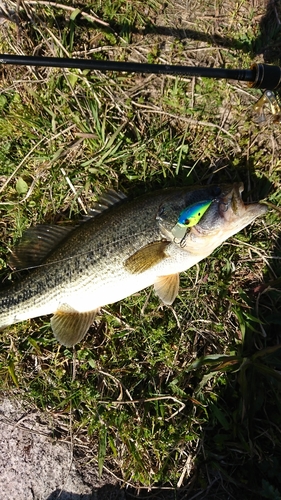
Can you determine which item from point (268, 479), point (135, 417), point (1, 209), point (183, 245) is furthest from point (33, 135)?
point (268, 479)

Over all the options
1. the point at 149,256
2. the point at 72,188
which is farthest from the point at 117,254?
the point at 72,188

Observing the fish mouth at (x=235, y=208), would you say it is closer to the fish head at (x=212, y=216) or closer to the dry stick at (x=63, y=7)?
the fish head at (x=212, y=216)

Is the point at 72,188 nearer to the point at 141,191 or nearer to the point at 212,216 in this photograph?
the point at 141,191

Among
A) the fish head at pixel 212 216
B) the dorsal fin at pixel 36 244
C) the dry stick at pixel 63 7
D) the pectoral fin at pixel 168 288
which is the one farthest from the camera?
the dry stick at pixel 63 7

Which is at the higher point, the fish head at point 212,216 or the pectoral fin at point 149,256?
the fish head at point 212,216

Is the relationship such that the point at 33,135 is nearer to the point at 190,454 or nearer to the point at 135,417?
the point at 135,417

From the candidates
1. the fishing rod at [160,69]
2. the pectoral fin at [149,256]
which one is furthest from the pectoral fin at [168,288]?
the fishing rod at [160,69]
